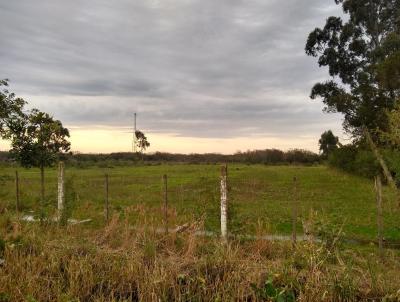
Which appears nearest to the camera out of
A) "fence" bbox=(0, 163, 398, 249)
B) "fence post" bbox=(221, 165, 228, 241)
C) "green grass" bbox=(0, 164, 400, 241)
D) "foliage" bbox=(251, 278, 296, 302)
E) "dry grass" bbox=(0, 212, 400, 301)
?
"foliage" bbox=(251, 278, 296, 302)

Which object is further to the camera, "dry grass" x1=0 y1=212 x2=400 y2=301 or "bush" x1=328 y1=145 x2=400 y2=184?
"bush" x1=328 y1=145 x2=400 y2=184

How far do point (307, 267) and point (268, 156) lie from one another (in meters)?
65.2

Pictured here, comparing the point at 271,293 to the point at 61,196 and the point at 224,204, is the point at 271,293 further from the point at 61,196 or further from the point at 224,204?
the point at 61,196

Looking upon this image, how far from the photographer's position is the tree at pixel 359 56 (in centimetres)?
2923

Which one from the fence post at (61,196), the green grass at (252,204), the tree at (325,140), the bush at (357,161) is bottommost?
the green grass at (252,204)

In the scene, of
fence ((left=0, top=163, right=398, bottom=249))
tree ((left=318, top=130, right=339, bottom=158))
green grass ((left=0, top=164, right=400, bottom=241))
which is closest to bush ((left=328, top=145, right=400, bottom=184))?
green grass ((left=0, top=164, right=400, bottom=241))

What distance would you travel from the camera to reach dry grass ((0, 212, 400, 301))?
5.60m

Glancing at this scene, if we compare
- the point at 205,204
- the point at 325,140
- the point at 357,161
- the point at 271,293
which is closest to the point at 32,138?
the point at 205,204

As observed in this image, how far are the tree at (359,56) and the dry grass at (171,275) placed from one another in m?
Answer: 23.6

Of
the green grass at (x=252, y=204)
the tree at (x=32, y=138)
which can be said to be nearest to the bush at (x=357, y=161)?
the green grass at (x=252, y=204)

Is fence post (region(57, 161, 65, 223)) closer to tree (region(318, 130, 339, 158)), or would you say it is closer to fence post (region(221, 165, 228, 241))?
fence post (region(221, 165, 228, 241))

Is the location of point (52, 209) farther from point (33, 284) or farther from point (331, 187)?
point (331, 187)

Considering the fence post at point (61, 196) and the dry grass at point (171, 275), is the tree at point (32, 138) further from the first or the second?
the dry grass at point (171, 275)

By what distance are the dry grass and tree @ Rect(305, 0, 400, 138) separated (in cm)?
2363
